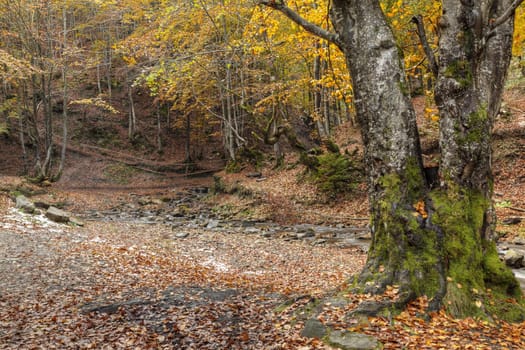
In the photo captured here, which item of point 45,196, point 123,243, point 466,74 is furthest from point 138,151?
point 466,74

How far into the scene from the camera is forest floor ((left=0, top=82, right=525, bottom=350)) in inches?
185

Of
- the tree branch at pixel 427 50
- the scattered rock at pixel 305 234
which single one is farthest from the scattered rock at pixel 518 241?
the tree branch at pixel 427 50

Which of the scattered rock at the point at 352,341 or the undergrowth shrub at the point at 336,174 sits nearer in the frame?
the scattered rock at the point at 352,341

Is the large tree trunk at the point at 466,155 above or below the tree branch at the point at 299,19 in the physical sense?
below

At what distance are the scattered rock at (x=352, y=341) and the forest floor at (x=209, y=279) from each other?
0.12m

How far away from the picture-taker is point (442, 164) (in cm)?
525

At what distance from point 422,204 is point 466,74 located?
5.91 feet

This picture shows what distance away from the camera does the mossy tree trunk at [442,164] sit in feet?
16.2

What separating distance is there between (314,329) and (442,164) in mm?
2811

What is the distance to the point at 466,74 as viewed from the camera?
498 centimetres

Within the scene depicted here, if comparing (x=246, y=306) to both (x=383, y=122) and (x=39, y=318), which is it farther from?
(x=383, y=122)

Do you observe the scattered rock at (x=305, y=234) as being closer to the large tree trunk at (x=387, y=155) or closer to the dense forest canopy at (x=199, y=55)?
the dense forest canopy at (x=199, y=55)

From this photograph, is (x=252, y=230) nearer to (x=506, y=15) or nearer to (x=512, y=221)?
(x=512, y=221)

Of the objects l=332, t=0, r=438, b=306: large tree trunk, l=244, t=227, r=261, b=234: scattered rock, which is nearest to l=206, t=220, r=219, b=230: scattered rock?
l=244, t=227, r=261, b=234: scattered rock
